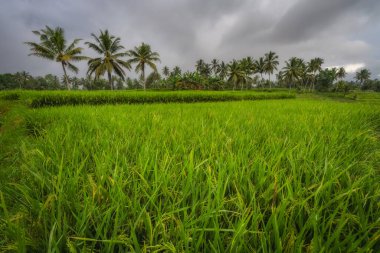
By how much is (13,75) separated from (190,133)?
296 ft

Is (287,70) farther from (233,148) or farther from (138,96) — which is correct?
(233,148)

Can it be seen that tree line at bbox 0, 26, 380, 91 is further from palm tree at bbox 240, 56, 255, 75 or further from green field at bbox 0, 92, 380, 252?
green field at bbox 0, 92, 380, 252

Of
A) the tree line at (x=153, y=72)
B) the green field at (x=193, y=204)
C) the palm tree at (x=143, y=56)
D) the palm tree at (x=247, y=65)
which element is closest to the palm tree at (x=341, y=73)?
the tree line at (x=153, y=72)

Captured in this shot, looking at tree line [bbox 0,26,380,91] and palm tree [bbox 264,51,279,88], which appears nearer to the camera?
tree line [bbox 0,26,380,91]

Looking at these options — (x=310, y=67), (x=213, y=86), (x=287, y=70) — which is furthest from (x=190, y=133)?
(x=310, y=67)

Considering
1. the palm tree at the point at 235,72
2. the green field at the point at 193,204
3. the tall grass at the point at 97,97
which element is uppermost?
the palm tree at the point at 235,72

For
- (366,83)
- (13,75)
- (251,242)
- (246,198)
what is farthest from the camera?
(366,83)

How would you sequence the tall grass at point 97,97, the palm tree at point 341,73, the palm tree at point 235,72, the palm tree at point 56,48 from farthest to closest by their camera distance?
the palm tree at point 341,73 → the palm tree at point 235,72 → the palm tree at point 56,48 → the tall grass at point 97,97

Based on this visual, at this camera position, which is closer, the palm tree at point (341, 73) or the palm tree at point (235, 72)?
the palm tree at point (235, 72)

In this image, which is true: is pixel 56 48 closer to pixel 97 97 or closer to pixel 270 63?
pixel 97 97

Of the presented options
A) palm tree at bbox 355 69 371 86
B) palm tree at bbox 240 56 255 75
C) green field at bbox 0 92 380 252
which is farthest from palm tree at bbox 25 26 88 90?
palm tree at bbox 355 69 371 86

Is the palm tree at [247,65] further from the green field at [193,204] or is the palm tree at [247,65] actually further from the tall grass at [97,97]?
the green field at [193,204]

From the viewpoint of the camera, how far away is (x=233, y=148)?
1.67 metres

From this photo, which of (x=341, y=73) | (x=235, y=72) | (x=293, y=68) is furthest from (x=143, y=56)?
(x=341, y=73)
